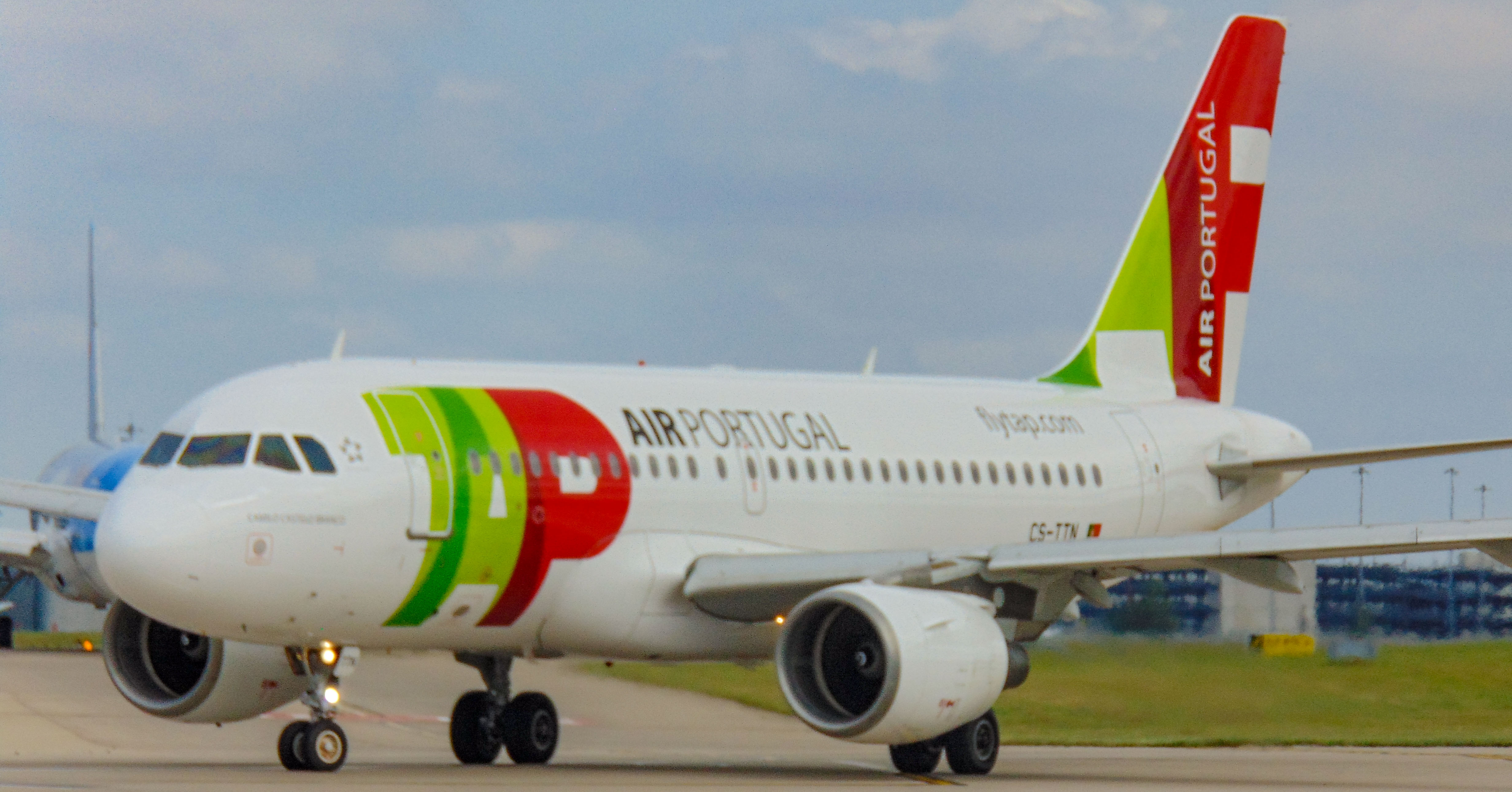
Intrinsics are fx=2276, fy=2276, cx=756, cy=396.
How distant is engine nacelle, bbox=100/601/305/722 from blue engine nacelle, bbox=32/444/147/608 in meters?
16.1

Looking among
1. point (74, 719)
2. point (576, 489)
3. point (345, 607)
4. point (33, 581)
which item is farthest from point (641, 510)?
point (33, 581)

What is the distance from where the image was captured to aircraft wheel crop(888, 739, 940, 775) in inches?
851

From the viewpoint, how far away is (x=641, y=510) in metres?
21.2

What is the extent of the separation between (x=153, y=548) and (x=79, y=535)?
2446 centimetres

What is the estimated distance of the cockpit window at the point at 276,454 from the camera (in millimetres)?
18922

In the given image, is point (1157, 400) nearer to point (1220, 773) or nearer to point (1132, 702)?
point (1132, 702)

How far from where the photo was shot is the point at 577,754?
25719 mm

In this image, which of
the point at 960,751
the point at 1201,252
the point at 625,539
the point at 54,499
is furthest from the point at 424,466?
the point at 1201,252

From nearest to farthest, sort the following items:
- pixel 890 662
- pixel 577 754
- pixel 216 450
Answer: pixel 216 450
pixel 890 662
pixel 577 754

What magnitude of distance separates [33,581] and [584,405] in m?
52.1

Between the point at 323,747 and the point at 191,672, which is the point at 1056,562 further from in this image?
the point at 191,672

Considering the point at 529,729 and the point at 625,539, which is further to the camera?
the point at 529,729

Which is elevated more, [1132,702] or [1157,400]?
[1157,400]

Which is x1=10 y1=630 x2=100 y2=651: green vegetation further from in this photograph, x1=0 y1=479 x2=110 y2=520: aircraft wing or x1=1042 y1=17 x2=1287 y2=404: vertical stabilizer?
x1=1042 y1=17 x2=1287 y2=404: vertical stabilizer
